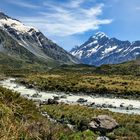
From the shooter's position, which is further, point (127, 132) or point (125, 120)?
point (125, 120)

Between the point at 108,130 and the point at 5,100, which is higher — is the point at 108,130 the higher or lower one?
the lower one

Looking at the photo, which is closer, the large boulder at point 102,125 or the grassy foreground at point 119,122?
the grassy foreground at point 119,122

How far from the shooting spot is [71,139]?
15.5 meters

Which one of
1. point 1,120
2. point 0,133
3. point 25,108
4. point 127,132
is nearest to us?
point 0,133

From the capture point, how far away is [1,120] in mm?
10922

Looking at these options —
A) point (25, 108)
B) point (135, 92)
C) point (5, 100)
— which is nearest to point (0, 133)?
point (5, 100)

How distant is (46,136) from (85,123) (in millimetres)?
25894

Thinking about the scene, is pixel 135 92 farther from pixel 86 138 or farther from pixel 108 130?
pixel 86 138

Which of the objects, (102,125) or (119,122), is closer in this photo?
(102,125)

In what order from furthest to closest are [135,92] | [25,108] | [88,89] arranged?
[88,89] → [135,92] → [25,108]

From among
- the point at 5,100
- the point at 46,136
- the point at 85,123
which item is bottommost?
the point at 85,123

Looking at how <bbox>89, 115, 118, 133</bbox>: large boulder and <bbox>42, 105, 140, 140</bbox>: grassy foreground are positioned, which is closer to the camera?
<bbox>42, 105, 140, 140</bbox>: grassy foreground

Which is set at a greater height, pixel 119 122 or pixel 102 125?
pixel 102 125

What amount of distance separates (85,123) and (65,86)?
7543cm
